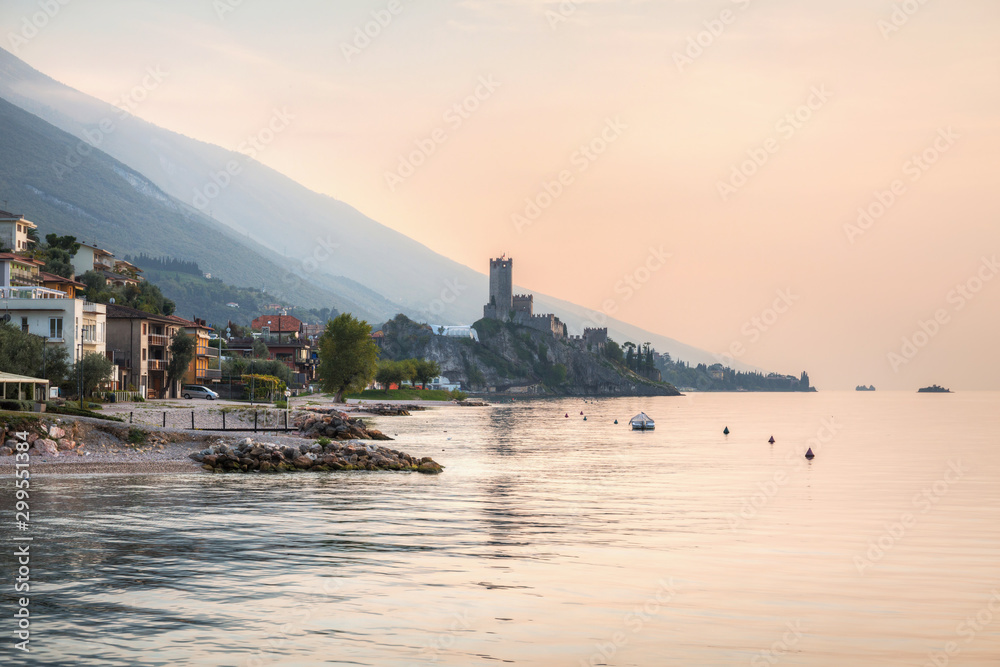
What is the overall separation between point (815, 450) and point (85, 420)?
63.0 metres

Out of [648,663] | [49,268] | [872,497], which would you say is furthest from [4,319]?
[648,663]

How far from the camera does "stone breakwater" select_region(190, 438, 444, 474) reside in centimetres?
5034

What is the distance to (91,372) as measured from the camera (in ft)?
262

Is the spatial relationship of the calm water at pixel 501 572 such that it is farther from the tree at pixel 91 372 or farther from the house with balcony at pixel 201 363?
the house with balcony at pixel 201 363

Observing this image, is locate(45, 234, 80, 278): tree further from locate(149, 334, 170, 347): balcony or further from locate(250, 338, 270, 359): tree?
locate(250, 338, 270, 359): tree

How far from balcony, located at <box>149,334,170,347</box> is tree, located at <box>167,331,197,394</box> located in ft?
3.78

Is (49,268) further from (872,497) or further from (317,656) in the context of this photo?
(317,656)

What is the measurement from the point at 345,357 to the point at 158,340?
136 feet

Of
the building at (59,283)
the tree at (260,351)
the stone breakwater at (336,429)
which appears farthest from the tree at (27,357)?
the tree at (260,351)

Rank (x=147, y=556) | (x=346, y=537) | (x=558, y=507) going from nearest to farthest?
1. (x=147, y=556)
2. (x=346, y=537)
3. (x=558, y=507)

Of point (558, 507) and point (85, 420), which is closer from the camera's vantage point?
point (558, 507)

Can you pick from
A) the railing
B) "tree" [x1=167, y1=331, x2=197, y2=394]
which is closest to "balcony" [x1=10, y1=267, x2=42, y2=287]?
the railing

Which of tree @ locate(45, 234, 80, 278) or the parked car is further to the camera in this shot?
tree @ locate(45, 234, 80, 278)

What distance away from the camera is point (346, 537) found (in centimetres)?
2888
